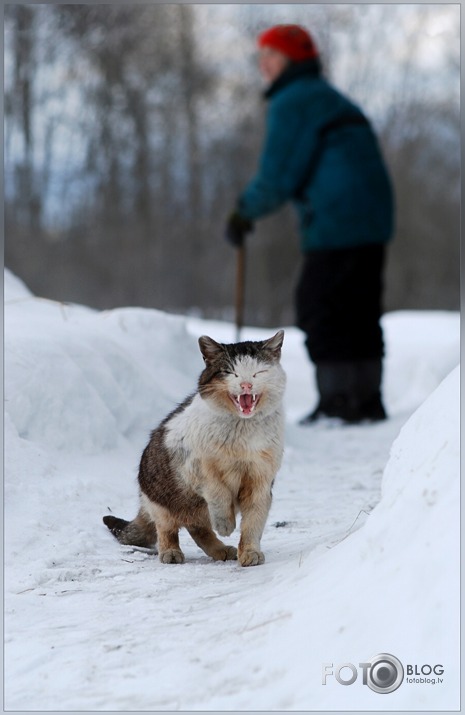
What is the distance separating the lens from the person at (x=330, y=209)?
23.1 feet

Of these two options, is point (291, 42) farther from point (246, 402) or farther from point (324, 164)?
point (246, 402)

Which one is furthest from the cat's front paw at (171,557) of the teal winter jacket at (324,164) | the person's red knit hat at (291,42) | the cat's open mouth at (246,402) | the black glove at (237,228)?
the person's red knit hat at (291,42)

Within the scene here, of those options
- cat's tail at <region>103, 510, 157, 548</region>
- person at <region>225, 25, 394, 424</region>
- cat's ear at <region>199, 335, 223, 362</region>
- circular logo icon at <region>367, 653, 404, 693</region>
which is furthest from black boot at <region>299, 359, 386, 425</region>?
circular logo icon at <region>367, 653, 404, 693</region>

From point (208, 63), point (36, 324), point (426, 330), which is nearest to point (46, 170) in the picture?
point (208, 63)

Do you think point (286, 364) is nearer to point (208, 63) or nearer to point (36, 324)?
point (36, 324)

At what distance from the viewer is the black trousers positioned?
707 centimetres

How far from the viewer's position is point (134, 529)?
3.73 metres

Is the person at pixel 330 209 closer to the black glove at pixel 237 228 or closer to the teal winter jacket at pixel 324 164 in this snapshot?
the teal winter jacket at pixel 324 164

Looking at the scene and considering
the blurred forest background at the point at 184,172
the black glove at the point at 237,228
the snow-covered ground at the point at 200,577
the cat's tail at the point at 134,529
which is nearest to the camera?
the snow-covered ground at the point at 200,577

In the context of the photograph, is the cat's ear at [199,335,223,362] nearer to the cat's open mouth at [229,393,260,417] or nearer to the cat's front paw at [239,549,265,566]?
the cat's open mouth at [229,393,260,417]

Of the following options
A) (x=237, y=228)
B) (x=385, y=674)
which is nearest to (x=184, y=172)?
(x=237, y=228)

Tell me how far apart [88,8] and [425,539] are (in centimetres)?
953

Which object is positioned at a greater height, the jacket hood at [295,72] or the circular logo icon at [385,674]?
the jacket hood at [295,72]

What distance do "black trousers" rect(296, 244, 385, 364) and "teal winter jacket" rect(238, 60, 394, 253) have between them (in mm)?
111
